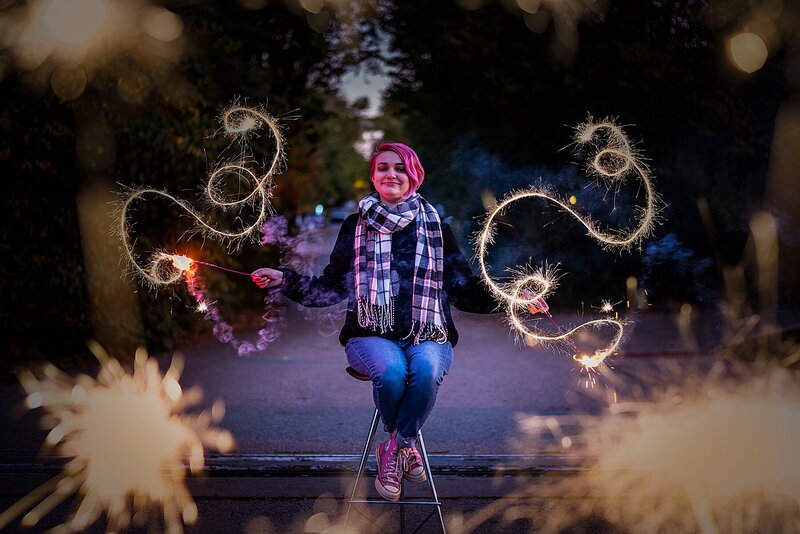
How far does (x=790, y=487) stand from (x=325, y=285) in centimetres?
259

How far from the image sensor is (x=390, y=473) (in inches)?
134

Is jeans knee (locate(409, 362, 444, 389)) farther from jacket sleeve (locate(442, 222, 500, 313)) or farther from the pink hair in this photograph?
the pink hair

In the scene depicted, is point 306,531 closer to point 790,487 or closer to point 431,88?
point 790,487

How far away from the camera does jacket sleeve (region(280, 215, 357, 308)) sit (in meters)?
3.63

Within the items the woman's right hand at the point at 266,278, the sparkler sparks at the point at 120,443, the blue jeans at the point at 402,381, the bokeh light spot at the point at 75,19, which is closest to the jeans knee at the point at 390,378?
the blue jeans at the point at 402,381

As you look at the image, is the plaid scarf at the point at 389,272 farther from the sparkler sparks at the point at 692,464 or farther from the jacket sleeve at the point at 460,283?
the sparkler sparks at the point at 692,464

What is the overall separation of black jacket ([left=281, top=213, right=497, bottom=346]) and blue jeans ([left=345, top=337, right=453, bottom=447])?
154 millimetres

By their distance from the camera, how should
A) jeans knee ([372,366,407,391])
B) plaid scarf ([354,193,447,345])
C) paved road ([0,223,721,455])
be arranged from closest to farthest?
1. jeans knee ([372,366,407,391])
2. plaid scarf ([354,193,447,345])
3. paved road ([0,223,721,455])

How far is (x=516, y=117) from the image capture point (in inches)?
400

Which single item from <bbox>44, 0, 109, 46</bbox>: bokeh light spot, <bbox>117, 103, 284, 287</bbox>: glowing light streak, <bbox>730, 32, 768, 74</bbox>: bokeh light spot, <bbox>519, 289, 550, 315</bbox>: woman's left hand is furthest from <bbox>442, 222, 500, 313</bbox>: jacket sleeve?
<bbox>730, 32, 768, 74</bbox>: bokeh light spot

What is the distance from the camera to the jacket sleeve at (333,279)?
3.63m

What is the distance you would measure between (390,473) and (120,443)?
2073 mm

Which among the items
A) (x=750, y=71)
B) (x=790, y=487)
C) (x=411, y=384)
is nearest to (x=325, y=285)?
(x=411, y=384)

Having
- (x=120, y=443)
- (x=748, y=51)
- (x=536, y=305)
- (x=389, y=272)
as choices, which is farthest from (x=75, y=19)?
(x=748, y=51)
